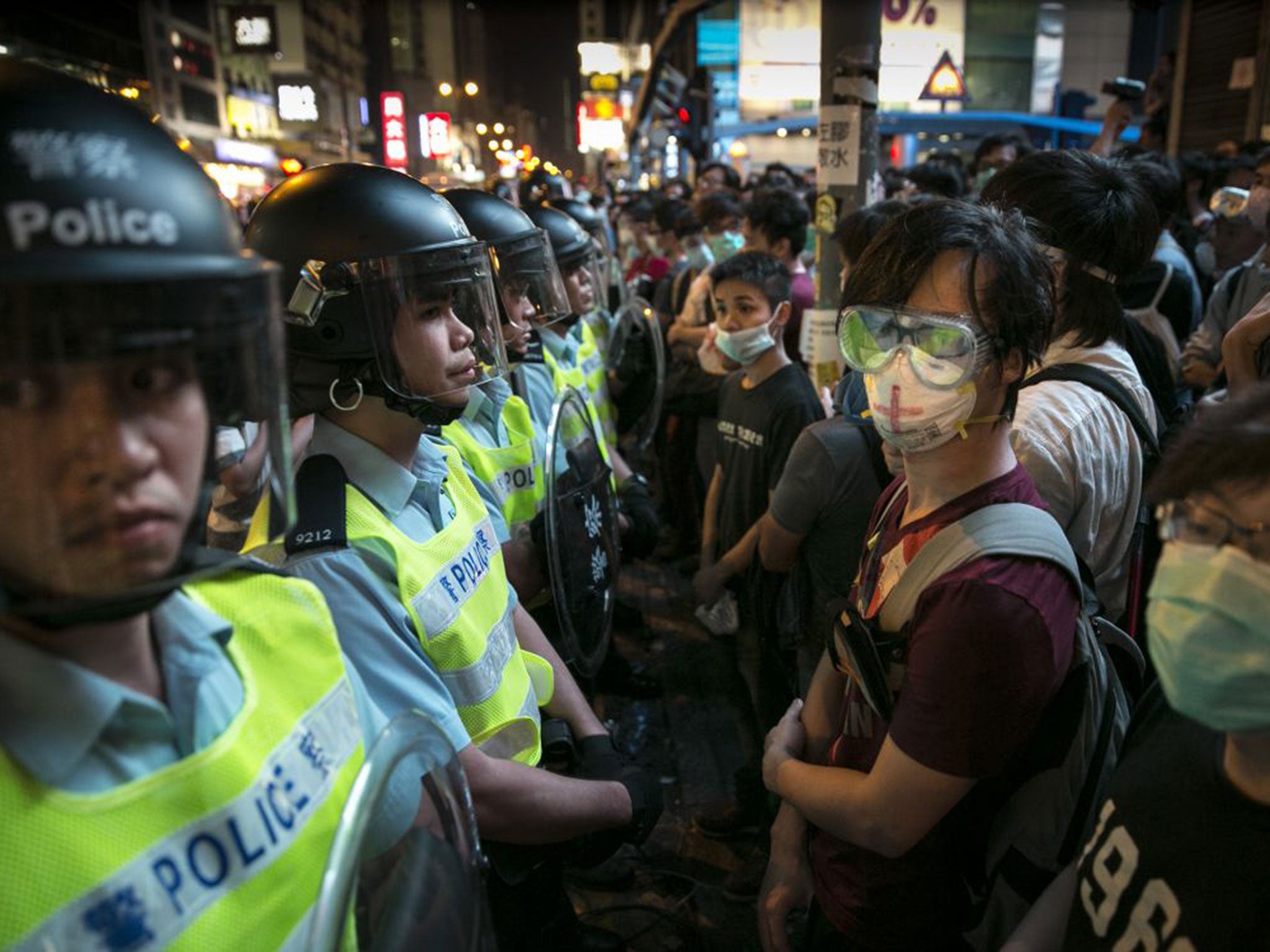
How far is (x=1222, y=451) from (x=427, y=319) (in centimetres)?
164

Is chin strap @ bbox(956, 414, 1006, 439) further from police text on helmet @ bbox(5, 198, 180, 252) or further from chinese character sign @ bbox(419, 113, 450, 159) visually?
chinese character sign @ bbox(419, 113, 450, 159)

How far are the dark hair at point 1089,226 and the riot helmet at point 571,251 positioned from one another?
2625 millimetres

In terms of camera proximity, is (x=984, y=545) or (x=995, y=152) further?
(x=995, y=152)

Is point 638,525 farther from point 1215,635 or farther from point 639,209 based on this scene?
point 639,209

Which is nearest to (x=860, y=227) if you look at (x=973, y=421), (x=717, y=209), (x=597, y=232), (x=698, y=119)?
(x=973, y=421)

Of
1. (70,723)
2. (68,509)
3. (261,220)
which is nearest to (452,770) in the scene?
(70,723)

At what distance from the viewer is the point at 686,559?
22.5 ft

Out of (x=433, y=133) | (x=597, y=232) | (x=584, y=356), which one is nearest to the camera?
(x=584, y=356)

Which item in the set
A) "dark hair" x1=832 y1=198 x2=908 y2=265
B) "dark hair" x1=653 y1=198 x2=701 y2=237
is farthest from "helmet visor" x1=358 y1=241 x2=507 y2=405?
"dark hair" x1=653 y1=198 x2=701 y2=237

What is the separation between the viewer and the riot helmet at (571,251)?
498 centimetres

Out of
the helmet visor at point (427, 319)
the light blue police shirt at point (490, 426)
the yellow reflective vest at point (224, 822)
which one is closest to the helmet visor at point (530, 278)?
the light blue police shirt at point (490, 426)

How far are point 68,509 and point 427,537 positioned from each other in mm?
1017

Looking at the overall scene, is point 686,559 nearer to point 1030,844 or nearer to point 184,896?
point 1030,844

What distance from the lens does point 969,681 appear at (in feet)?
5.22
